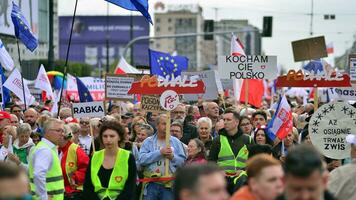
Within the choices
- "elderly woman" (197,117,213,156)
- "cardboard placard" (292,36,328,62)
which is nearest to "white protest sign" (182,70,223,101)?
"cardboard placard" (292,36,328,62)

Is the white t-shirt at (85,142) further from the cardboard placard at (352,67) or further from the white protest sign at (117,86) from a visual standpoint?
the white protest sign at (117,86)

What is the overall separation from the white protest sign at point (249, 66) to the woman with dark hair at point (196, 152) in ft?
16.8

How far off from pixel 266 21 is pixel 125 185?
30.1 metres

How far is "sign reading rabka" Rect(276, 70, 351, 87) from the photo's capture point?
14.5m

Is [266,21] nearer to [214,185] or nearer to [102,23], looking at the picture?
[214,185]

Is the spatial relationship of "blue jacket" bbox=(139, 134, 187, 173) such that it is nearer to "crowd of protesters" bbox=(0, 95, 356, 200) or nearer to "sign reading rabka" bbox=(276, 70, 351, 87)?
"crowd of protesters" bbox=(0, 95, 356, 200)

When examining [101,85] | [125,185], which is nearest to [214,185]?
[125,185]

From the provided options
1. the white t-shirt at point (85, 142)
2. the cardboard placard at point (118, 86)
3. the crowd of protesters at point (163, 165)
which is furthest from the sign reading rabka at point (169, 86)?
the cardboard placard at point (118, 86)

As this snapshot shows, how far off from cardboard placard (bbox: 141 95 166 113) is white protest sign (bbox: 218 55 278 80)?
5.01 ft

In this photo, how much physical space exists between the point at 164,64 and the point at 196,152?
900 cm

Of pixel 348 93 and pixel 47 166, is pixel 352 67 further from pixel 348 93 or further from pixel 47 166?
pixel 47 166

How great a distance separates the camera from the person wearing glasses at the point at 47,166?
10.0 m

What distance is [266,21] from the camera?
39906mm

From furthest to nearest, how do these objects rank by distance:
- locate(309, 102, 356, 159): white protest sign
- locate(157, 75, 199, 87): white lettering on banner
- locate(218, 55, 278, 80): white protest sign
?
1. locate(218, 55, 278, 80): white protest sign
2. locate(157, 75, 199, 87): white lettering on banner
3. locate(309, 102, 356, 159): white protest sign
